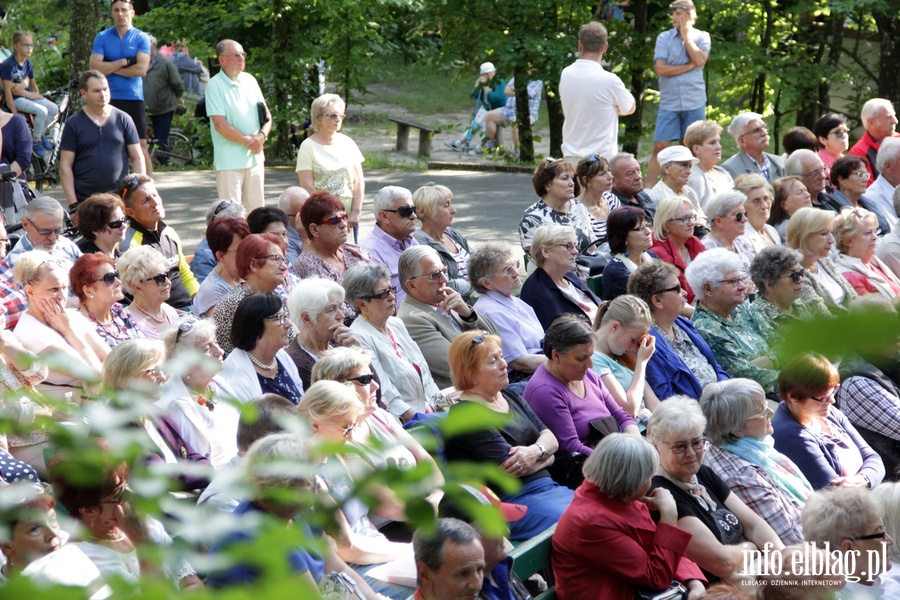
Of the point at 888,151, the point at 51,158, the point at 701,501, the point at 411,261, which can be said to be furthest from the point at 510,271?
the point at 51,158

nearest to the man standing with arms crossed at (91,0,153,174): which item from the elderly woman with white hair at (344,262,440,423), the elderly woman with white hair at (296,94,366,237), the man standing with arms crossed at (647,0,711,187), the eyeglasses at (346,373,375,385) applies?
the elderly woman with white hair at (296,94,366,237)

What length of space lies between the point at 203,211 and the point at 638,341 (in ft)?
21.4

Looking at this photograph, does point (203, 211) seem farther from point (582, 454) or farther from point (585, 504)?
point (585, 504)

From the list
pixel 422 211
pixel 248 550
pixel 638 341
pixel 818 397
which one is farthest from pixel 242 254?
pixel 248 550

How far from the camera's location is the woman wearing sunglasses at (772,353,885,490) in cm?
Answer: 545

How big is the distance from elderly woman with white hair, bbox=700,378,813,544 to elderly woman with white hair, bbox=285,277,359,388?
5.90ft

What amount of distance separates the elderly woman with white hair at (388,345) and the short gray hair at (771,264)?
2397 mm

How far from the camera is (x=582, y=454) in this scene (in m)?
5.31

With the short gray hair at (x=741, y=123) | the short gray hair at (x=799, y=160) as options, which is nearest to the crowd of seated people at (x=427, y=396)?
the short gray hair at (x=799, y=160)

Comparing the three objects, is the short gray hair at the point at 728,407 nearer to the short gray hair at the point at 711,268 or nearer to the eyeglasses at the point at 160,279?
the short gray hair at the point at 711,268

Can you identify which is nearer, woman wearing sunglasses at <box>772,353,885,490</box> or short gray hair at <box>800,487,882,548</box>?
short gray hair at <box>800,487,882,548</box>

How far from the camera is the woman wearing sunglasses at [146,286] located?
5840mm

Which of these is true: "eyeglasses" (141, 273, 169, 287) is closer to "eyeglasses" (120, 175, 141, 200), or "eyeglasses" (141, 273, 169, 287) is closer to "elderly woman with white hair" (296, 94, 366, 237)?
"eyeglasses" (120, 175, 141, 200)

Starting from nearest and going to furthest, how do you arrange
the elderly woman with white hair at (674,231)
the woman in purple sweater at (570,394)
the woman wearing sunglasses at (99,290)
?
1. the woman in purple sweater at (570,394)
2. the woman wearing sunglasses at (99,290)
3. the elderly woman with white hair at (674,231)
